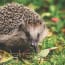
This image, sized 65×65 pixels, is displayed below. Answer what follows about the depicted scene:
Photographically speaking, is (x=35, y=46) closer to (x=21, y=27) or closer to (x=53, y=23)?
(x=21, y=27)

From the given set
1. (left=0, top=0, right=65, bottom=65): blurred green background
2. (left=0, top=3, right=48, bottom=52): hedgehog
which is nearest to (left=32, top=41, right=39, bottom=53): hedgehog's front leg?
(left=0, top=3, right=48, bottom=52): hedgehog

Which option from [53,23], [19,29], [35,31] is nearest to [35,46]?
[35,31]

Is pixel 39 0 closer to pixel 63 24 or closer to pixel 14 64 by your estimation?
pixel 63 24

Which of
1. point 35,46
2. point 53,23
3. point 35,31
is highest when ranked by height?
point 53,23

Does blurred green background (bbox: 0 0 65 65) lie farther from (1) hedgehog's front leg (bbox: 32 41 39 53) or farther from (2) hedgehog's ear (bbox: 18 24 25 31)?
(2) hedgehog's ear (bbox: 18 24 25 31)

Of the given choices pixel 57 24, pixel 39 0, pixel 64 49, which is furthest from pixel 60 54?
pixel 39 0

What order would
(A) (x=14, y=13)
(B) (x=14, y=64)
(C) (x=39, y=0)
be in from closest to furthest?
(B) (x=14, y=64) < (A) (x=14, y=13) < (C) (x=39, y=0)
